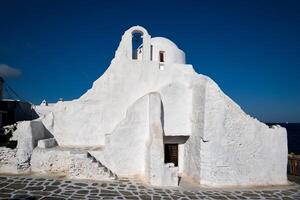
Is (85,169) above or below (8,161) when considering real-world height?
below

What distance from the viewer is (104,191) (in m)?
8.85

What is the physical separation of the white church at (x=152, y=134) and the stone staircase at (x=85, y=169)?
0.04 meters

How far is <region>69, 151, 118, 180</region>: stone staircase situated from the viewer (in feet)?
33.3

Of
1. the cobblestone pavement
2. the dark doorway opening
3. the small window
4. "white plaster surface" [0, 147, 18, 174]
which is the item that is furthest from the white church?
the small window

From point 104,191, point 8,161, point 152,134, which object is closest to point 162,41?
point 152,134

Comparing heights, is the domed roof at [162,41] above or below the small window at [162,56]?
above

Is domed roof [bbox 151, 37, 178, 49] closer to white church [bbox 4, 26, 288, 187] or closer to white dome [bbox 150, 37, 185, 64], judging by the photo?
Answer: white dome [bbox 150, 37, 185, 64]

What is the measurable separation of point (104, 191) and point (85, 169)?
174cm

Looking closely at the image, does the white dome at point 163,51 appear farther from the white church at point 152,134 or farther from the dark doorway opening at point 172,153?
the dark doorway opening at point 172,153

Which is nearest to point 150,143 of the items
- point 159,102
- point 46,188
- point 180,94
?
point 159,102

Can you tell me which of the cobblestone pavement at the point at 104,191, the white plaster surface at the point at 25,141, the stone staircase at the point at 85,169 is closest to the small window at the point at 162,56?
the stone staircase at the point at 85,169

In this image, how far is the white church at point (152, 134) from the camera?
10.3 metres

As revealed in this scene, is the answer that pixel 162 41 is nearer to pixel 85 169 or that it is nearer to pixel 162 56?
pixel 162 56

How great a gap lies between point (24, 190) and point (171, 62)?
9768 mm
